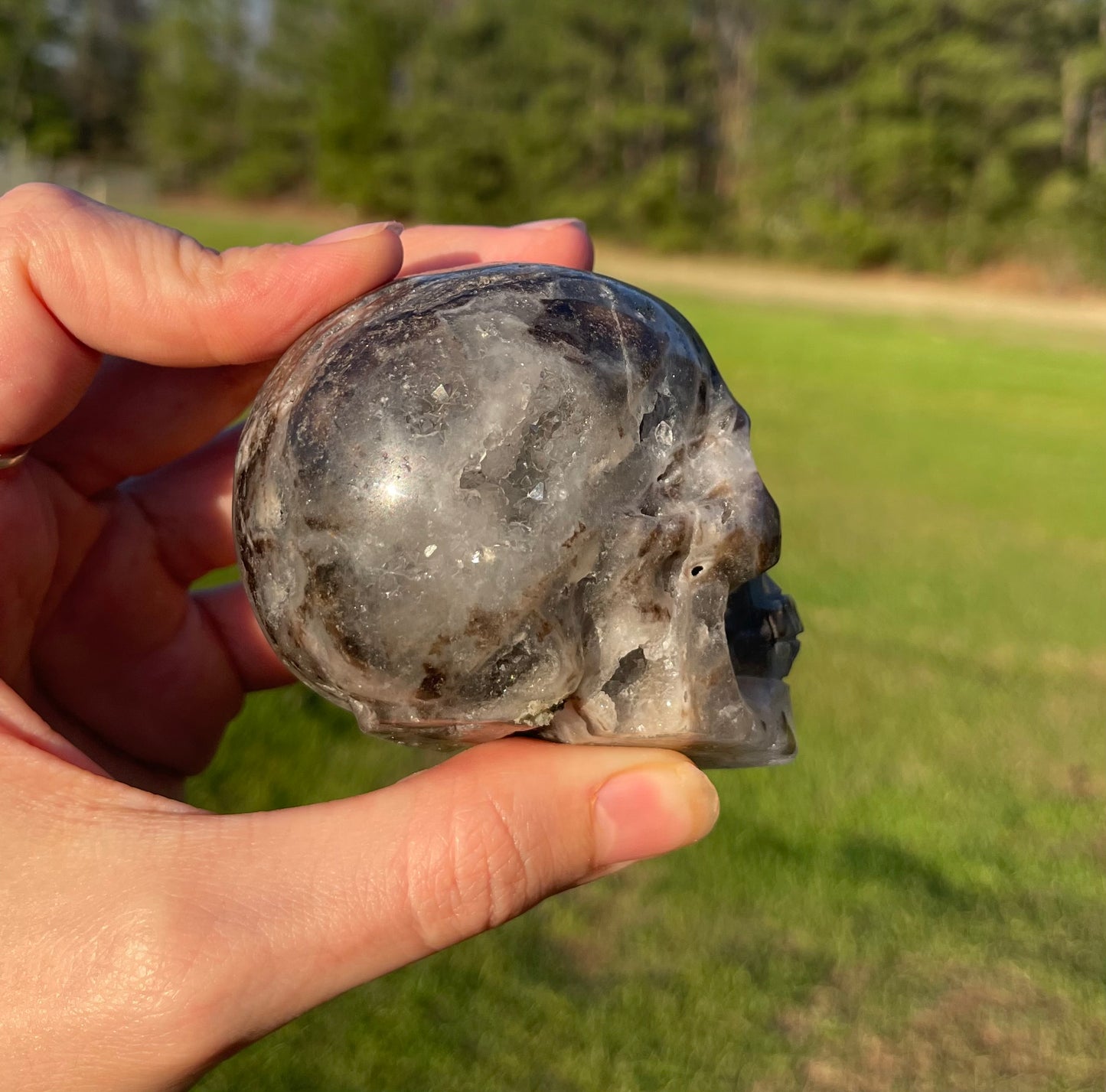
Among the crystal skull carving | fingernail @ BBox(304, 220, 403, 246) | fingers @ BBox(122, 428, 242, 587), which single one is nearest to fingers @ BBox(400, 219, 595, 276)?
fingernail @ BBox(304, 220, 403, 246)

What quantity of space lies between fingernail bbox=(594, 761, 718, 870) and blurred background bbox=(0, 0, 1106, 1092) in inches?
35.1

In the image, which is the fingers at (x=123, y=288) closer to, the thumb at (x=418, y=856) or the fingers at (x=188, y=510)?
the fingers at (x=188, y=510)

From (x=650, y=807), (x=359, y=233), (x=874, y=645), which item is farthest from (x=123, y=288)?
(x=874, y=645)

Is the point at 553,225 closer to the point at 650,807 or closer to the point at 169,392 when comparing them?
the point at 169,392

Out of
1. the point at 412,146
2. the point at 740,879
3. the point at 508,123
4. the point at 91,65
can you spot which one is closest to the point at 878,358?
the point at 740,879

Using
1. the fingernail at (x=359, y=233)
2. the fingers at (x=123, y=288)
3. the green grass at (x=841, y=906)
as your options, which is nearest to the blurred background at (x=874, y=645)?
the green grass at (x=841, y=906)

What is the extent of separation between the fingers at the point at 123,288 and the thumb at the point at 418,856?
0.80 m

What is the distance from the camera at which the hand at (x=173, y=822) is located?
129 centimetres

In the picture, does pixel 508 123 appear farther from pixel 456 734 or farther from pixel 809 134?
pixel 456 734

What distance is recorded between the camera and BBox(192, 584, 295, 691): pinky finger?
93.8 inches

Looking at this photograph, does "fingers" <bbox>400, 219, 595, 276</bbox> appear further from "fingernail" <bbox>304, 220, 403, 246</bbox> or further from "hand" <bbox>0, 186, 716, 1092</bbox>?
"hand" <bbox>0, 186, 716, 1092</bbox>

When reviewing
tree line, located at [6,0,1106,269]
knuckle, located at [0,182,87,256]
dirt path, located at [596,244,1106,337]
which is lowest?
dirt path, located at [596,244,1106,337]

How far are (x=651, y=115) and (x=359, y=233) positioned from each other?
2574cm

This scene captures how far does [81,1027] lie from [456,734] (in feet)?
1.82
